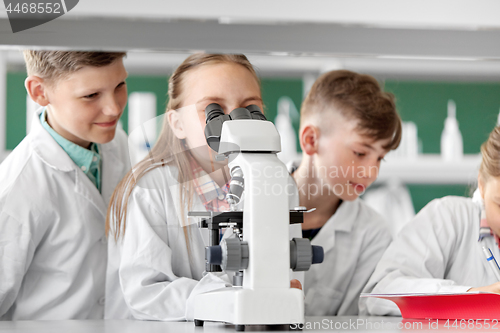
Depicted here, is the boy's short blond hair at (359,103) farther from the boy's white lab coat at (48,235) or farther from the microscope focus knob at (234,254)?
the microscope focus knob at (234,254)

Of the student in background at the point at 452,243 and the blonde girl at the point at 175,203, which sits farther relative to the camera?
the student in background at the point at 452,243

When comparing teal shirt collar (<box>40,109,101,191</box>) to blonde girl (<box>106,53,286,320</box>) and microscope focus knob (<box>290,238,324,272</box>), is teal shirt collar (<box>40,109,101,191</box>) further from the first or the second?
microscope focus knob (<box>290,238,324,272</box>)

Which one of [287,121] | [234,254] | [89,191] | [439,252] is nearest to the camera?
[234,254]

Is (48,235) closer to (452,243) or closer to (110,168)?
(110,168)

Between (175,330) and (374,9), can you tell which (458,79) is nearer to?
(374,9)

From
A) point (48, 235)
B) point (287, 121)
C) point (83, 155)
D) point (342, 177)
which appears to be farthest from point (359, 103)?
point (48, 235)

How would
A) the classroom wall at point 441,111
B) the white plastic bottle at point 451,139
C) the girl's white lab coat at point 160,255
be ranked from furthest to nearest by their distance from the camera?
1. the white plastic bottle at point 451,139
2. the classroom wall at point 441,111
3. the girl's white lab coat at point 160,255

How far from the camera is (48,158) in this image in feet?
3.08

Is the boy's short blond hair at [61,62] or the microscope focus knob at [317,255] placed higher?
the boy's short blond hair at [61,62]

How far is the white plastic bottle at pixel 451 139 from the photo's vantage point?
157cm

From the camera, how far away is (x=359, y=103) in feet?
3.94

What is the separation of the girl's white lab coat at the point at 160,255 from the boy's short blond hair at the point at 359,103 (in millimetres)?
521

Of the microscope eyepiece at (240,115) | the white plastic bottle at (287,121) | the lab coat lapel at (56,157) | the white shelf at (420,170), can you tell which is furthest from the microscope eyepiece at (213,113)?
the white shelf at (420,170)

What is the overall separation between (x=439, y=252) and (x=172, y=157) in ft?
2.16
